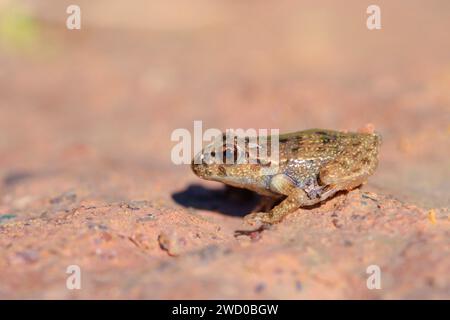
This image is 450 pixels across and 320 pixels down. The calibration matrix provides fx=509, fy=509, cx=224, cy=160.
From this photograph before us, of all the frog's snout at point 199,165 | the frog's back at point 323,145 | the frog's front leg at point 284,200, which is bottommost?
the frog's front leg at point 284,200

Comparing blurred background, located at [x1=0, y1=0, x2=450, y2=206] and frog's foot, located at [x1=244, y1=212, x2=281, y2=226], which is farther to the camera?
blurred background, located at [x1=0, y1=0, x2=450, y2=206]

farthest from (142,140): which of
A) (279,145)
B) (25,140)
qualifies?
(279,145)

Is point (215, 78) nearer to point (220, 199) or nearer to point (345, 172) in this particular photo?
point (220, 199)

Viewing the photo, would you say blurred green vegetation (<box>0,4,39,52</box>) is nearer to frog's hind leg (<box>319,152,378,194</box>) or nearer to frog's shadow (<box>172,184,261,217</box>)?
frog's shadow (<box>172,184,261,217</box>)

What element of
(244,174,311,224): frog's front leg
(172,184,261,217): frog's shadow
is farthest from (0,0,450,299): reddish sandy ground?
(244,174,311,224): frog's front leg

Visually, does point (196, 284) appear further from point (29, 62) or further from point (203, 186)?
point (29, 62)

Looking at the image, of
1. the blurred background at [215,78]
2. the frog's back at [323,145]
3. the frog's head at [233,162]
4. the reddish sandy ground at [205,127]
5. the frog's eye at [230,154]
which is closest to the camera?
the reddish sandy ground at [205,127]

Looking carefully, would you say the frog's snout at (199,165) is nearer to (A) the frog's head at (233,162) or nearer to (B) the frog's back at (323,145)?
(A) the frog's head at (233,162)

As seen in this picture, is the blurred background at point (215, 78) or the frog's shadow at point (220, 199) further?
the blurred background at point (215, 78)

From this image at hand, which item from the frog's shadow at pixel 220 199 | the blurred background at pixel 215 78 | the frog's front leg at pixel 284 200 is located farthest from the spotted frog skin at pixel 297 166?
the blurred background at pixel 215 78
